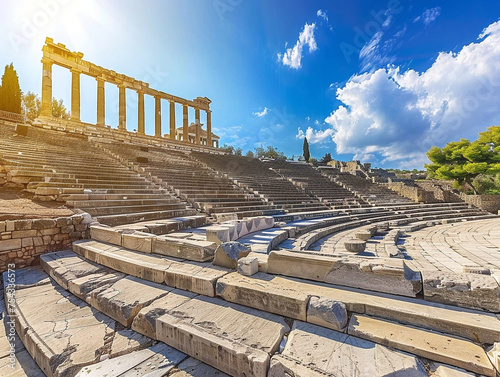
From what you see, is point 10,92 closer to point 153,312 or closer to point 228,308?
point 153,312

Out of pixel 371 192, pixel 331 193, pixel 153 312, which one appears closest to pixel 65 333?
pixel 153 312

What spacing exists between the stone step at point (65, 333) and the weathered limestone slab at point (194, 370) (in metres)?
0.51

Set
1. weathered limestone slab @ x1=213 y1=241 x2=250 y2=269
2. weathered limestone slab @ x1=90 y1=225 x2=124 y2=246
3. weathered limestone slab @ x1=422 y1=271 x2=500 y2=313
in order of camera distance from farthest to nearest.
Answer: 1. weathered limestone slab @ x1=90 y1=225 x2=124 y2=246
2. weathered limestone slab @ x1=213 y1=241 x2=250 y2=269
3. weathered limestone slab @ x1=422 y1=271 x2=500 y2=313

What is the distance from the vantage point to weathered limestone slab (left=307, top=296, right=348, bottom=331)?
6.24 feet

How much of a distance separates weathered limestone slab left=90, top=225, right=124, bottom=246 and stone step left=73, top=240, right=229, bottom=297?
0.59ft

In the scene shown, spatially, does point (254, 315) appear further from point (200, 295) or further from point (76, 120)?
point (76, 120)

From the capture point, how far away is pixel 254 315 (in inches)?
86.3

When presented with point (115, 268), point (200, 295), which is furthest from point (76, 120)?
point (200, 295)

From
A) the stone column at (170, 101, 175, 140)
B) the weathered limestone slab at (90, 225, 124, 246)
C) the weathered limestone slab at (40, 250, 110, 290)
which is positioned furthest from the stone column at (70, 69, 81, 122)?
the weathered limestone slab at (40, 250, 110, 290)

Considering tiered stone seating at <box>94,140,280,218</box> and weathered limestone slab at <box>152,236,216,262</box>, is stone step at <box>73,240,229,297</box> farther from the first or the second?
tiered stone seating at <box>94,140,280,218</box>

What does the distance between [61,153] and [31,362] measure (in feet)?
36.0

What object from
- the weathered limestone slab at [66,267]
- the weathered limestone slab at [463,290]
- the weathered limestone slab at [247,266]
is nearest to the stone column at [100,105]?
the weathered limestone slab at [66,267]

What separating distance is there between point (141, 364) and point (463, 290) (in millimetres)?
2860

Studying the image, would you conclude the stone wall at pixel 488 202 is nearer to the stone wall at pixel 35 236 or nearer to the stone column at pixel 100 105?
the stone wall at pixel 35 236
